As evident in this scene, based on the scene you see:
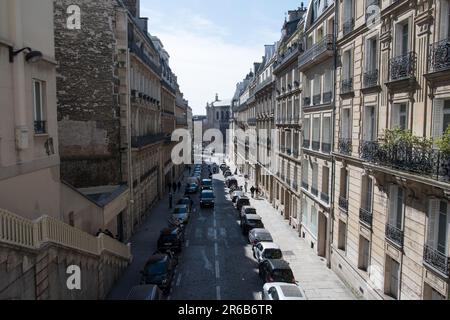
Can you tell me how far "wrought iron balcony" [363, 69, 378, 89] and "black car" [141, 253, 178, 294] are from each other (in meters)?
12.1

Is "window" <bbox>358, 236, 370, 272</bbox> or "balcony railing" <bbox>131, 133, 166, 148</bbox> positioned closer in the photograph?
"window" <bbox>358, 236, 370, 272</bbox>

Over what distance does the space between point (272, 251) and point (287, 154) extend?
13.9 metres

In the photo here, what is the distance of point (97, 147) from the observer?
26750 mm

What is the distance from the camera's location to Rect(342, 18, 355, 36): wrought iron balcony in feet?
63.4

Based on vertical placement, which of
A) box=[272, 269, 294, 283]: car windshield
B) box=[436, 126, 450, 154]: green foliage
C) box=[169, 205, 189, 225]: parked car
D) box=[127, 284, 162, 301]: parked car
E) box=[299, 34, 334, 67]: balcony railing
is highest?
box=[299, 34, 334, 67]: balcony railing

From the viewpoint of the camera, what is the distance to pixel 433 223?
1240 cm

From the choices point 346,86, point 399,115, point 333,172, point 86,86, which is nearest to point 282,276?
point 333,172

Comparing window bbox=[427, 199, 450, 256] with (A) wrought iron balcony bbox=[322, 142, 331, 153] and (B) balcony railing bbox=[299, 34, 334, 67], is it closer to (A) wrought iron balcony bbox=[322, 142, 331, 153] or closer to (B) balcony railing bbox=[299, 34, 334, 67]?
(A) wrought iron balcony bbox=[322, 142, 331, 153]

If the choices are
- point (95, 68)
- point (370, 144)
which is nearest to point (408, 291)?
point (370, 144)

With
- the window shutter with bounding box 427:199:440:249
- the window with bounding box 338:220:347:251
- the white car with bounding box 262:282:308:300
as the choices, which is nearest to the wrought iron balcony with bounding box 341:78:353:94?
the window with bounding box 338:220:347:251

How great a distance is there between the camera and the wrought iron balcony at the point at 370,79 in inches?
651

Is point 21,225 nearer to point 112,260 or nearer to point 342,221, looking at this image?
point 112,260

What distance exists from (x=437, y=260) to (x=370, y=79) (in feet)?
26.5

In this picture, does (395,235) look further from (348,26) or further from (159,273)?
(348,26)
